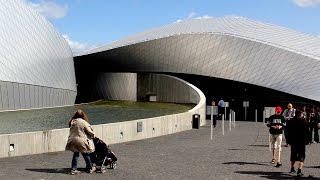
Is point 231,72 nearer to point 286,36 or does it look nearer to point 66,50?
point 286,36

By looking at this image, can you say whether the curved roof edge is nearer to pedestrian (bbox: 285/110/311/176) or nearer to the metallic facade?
the metallic facade

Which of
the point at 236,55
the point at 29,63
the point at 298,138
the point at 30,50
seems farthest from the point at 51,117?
the point at 236,55

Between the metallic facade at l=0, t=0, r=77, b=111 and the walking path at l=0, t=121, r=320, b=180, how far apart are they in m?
15.3

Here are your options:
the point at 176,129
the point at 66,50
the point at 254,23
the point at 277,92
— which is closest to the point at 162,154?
the point at 176,129

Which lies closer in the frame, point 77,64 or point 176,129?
point 176,129

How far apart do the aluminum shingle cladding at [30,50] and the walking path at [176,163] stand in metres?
16.4

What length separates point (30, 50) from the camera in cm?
3509

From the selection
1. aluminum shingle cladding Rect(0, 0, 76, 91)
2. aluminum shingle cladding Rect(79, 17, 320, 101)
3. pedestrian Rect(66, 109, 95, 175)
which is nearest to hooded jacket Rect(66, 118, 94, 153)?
pedestrian Rect(66, 109, 95, 175)

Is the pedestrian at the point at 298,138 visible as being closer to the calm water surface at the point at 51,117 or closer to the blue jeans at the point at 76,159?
the blue jeans at the point at 76,159

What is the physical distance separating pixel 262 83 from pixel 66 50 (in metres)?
19.3

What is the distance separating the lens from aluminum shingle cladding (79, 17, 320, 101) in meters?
41.1

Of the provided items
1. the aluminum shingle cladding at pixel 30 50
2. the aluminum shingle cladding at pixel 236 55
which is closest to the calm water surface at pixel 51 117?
the aluminum shingle cladding at pixel 30 50

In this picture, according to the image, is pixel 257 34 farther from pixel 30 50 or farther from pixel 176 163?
pixel 176 163

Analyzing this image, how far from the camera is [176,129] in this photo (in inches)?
942
